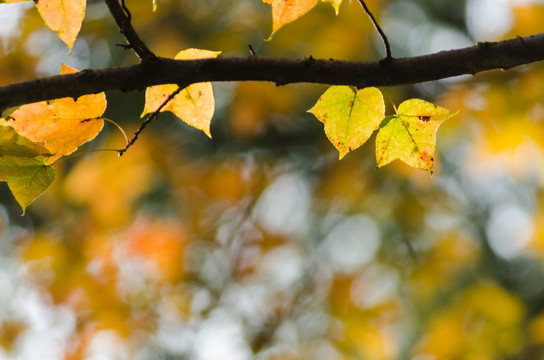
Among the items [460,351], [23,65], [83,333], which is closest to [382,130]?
[460,351]

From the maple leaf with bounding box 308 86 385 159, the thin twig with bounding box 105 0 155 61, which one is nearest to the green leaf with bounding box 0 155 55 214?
the thin twig with bounding box 105 0 155 61

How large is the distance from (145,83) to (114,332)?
1952mm

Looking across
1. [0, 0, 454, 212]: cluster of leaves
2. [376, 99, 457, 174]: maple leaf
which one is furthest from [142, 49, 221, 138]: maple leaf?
[376, 99, 457, 174]: maple leaf

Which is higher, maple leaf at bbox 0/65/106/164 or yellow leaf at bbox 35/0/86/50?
yellow leaf at bbox 35/0/86/50

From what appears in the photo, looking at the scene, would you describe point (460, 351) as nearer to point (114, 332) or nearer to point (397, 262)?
point (397, 262)

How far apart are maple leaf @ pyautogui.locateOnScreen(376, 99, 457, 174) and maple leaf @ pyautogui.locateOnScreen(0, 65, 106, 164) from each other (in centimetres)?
24

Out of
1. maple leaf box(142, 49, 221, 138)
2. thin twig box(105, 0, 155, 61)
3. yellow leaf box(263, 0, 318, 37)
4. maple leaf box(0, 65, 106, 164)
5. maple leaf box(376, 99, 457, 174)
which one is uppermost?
→ thin twig box(105, 0, 155, 61)

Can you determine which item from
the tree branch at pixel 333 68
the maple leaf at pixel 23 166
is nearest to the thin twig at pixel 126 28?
the tree branch at pixel 333 68

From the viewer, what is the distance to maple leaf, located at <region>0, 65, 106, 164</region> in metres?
0.41

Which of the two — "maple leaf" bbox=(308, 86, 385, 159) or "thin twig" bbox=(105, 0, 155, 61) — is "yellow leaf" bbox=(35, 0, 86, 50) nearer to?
"thin twig" bbox=(105, 0, 155, 61)

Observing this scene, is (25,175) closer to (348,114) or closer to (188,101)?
(188,101)

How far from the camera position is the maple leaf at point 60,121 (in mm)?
412

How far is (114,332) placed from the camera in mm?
2078

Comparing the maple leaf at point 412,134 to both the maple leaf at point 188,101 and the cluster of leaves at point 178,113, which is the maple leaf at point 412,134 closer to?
the cluster of leaves at point 178,113
